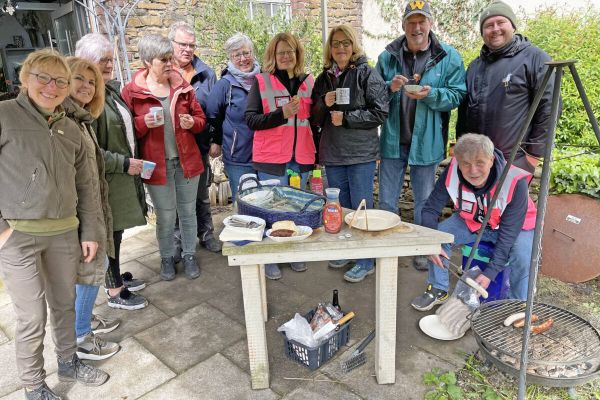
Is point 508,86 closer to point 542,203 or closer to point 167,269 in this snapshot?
point 542,203

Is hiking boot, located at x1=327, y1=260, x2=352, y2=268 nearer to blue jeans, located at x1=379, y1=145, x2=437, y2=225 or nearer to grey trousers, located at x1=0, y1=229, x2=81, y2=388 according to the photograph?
blue jeans, located at x1=379, y1=145, x2=437, y2=225

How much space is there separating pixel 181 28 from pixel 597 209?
3448 millimetres

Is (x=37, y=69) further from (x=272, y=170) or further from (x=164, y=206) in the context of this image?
(x=272, y=170)

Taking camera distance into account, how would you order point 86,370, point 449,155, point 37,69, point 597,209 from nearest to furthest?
point 37,69, point 86,370, point 597,209, point 449,155

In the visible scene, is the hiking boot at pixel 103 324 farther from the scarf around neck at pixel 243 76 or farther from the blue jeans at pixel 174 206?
the scarf around neck at pixel 243 76

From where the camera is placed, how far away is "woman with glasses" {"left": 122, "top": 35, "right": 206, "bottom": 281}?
2.91 m

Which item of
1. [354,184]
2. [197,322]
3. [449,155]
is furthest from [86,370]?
[449,155]

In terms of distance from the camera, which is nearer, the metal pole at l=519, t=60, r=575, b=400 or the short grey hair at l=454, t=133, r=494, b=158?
the metal pole at l=519, t=60, r=575, b=400

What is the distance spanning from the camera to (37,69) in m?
1.91

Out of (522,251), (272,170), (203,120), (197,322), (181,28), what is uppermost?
(181,28)

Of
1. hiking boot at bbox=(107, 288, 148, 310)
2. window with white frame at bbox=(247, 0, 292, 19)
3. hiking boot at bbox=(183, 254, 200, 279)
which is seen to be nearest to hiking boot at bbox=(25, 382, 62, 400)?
hiking boot at bbox=(107, 288, 148, 310)

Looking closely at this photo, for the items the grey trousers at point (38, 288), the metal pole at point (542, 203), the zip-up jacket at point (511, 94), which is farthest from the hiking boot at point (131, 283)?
the zip-up jacket at point (511, 94)

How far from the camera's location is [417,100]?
3.22 m

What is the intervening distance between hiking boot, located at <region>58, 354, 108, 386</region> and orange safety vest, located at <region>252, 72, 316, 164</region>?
1745 millimetres
